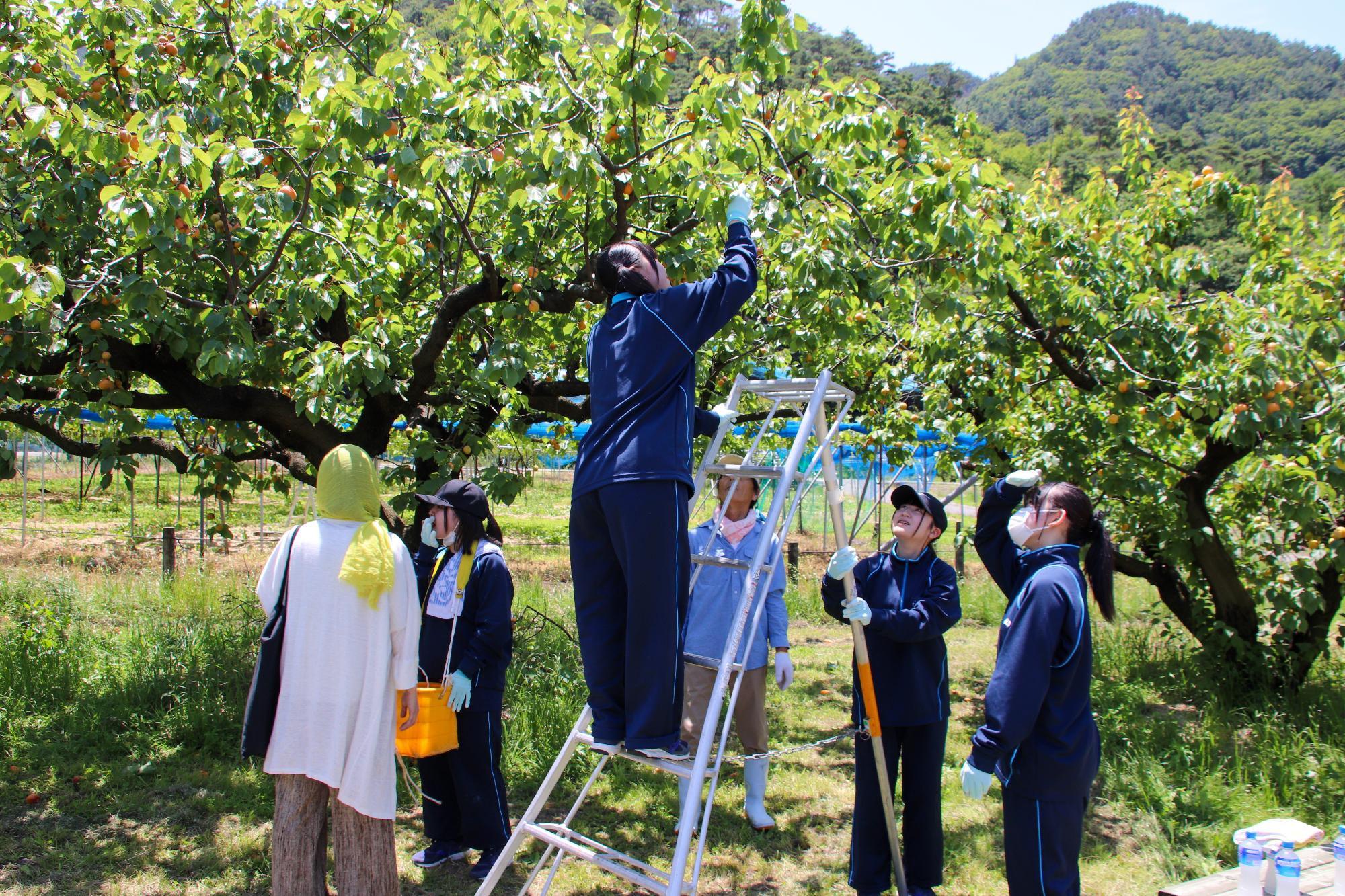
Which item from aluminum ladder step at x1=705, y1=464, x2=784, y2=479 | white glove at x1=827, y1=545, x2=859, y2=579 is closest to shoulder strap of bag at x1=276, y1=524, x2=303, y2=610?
aluminum ladder step at x1=705, y1=464, x2=784, y2=479

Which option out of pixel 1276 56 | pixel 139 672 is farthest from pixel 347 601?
pixel 1276 56

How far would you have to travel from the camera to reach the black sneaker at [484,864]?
13.1 feet

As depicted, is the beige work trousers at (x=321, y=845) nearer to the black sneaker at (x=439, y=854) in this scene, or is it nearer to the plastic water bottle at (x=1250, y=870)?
the black sneaker at (x=439, y=854)

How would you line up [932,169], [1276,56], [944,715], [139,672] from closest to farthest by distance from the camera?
[944,715], [932,169], [139,672], [1276,56]

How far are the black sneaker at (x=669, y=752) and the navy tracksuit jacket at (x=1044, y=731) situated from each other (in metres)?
0.89

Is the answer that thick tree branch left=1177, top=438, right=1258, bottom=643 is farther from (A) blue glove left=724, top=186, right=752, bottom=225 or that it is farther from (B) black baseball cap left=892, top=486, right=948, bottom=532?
(A) blue glove left=724, top=186, right=752, bottom=225

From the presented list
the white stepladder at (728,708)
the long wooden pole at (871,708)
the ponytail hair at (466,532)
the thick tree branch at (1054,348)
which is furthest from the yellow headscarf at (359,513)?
the thick tree branch at (1054,348)

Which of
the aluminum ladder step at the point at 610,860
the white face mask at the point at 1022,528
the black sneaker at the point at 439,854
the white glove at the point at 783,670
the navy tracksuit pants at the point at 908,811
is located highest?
the white face mask at the point at 1022,528

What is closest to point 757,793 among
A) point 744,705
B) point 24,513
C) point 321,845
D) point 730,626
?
point 744,705

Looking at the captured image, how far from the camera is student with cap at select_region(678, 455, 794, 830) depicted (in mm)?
4418

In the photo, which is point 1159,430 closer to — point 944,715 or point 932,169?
point 932,169

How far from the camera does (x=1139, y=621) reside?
10.1m

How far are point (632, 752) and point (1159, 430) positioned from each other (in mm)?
4653

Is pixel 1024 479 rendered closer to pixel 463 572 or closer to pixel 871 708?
pixel 871 708
